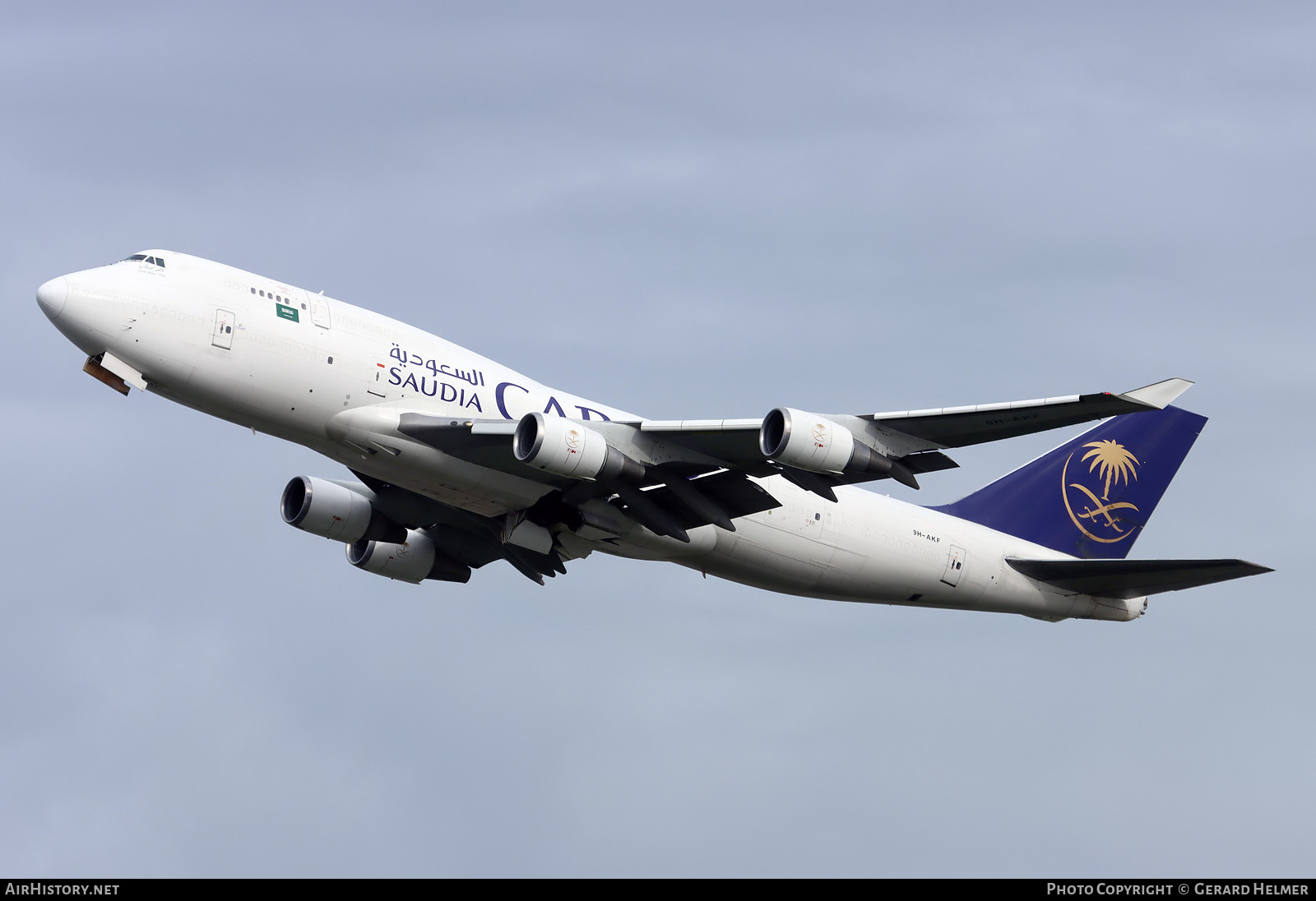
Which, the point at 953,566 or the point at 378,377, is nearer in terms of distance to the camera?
the point at 378,377

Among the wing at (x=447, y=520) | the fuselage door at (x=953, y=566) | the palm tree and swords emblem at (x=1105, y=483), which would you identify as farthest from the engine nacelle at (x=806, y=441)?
the palm tree and swords emblem at (x=1105, y=483)

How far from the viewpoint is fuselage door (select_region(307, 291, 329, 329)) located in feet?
102

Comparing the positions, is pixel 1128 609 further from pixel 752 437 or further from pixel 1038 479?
pixel 752 437

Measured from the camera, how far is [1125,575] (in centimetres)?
3719

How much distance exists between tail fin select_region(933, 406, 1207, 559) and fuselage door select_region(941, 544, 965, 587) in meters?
3.02

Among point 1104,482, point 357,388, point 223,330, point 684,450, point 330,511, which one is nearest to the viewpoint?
point 223,330

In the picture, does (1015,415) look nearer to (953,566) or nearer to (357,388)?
(953,566)

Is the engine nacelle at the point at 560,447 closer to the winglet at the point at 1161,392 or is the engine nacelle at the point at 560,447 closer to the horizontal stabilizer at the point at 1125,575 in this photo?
the winglet at the point at 1161,392

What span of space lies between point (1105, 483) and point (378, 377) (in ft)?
70.3

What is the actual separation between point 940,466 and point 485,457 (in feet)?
31.3

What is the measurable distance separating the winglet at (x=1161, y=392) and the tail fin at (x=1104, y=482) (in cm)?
1175

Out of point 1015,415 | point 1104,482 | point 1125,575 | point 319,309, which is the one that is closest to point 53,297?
point 319,309

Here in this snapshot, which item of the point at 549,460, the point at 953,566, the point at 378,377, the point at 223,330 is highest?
the point at 223,330
